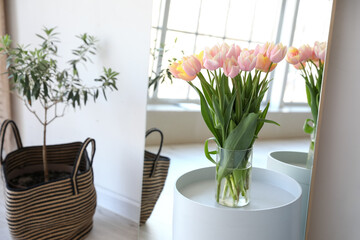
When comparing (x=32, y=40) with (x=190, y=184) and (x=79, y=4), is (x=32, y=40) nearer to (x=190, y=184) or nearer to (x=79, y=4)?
(x=79, y=4)

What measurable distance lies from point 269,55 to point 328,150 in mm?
368

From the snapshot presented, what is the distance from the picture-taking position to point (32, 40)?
2.36 meters

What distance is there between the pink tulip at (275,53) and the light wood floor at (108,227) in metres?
1.20

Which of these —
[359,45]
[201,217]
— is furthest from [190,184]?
[359,45]

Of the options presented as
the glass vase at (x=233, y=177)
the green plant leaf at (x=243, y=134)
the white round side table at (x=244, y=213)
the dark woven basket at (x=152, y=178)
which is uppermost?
the green plant leaf at (x=243, y=134)

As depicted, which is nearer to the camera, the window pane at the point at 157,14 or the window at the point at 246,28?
the window at the point at 246,28

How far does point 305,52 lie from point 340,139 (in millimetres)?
276

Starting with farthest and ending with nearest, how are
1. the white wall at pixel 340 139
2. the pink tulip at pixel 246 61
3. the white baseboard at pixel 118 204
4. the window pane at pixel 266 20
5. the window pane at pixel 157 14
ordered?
the white baseboard at pixel 118 204 → the window pane at pixel 157 14 → the window pane at pixel 266 20 → the white wall at pixel 340 139 → the pink tulip at pixel 246 61

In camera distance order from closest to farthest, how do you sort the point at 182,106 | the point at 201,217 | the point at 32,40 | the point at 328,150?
the point at 201,217 < the point at 328,150 < the point at 182,106 < the point at 32,40

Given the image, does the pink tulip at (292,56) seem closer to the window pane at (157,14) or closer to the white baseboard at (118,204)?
the window pane at (157,14)

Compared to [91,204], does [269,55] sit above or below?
above

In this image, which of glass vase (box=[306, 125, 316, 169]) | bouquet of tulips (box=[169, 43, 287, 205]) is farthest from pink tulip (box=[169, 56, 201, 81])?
glass vase (box=[306, 125, 316, 169])

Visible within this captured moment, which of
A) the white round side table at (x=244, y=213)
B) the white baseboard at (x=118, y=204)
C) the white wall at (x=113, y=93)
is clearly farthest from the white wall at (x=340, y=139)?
the white baseboard at (x=118, y=204)

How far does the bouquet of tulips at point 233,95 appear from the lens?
979 mm
